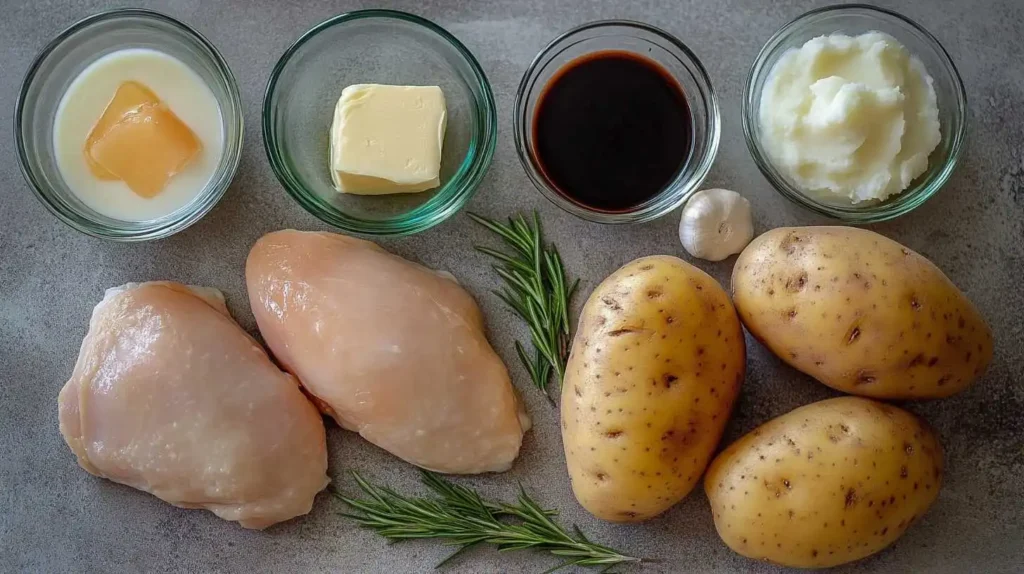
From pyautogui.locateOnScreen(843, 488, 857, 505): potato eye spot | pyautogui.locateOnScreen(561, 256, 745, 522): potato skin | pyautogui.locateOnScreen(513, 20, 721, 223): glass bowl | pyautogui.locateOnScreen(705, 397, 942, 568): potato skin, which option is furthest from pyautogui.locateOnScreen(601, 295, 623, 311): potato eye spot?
pyautogui.locateOnScreen(843, 488, 857, 505): potato eye spot

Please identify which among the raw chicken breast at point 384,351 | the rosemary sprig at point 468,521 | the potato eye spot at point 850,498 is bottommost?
the rosemary sprig at point 468,521

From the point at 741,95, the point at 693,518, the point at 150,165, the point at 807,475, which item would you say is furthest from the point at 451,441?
the point at 741,95

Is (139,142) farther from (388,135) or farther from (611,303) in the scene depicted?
(611,303)

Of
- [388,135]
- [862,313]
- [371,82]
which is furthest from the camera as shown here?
[371,82]

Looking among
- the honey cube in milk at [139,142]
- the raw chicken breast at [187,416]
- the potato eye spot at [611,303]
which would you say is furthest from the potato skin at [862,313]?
the honey cube in milk at [139,142]

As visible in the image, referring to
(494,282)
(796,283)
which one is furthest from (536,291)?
(796,283)

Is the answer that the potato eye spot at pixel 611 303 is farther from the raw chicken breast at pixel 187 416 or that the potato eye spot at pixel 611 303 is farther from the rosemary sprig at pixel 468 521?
the raw chicken breast at pixel 187 416

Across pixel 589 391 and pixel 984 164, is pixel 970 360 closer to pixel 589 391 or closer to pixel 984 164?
pixel 984 164

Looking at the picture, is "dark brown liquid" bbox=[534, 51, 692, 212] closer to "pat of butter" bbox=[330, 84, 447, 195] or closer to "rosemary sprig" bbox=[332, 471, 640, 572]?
"pat of butter" bbox=[330, 84, 447, 195]
